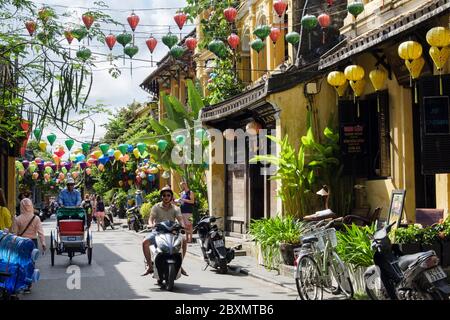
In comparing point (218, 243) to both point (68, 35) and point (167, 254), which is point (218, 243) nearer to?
point (167, 254)

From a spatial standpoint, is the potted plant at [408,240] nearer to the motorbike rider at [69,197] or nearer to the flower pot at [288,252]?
the flower pot at [288,252]

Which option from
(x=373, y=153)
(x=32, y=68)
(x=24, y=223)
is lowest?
(x=24, y=223)

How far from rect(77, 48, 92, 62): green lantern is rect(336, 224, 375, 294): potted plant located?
5.39 meters

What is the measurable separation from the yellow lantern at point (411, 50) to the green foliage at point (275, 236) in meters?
4.23

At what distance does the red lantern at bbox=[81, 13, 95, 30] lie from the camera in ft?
40.7

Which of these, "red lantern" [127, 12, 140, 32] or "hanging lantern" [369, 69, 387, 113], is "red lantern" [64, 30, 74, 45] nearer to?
"red lantern" [127, 12, 140, 32]

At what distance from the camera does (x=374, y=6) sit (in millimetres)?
16062

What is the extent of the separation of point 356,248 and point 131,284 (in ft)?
14.1

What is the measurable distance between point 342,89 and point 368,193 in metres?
2.47

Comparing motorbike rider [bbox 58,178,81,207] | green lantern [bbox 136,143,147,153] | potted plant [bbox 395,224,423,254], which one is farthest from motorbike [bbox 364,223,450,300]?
green lantern [bbox 136,143,147,153]

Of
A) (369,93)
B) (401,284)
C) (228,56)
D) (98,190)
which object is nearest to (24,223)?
(401,284)

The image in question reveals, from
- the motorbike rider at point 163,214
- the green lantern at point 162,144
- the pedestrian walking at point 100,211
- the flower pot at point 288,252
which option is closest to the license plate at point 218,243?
the flower pot at point 288,252
